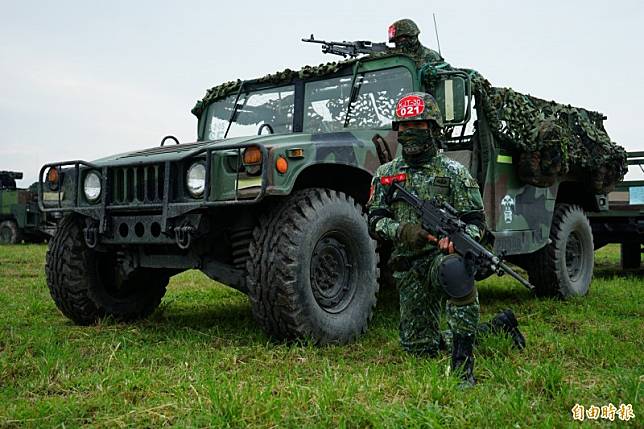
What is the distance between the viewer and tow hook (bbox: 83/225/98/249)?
462cm

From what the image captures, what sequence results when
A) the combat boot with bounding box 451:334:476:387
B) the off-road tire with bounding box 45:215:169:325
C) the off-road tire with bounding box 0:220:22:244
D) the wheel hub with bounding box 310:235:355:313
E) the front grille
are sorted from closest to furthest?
the combat boot with bounding box 451:334:476:387
the wheel hub with bounding box 310:235:355:313
the front grille
the off-road tire with bounding box 45:215:169:325
the off-road tire with bounding box 0:220:22:244

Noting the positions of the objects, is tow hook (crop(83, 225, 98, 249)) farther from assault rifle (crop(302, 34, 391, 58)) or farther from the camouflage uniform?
assault rifle (crop(302, 34, 391, 58))

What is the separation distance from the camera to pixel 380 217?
3830mm

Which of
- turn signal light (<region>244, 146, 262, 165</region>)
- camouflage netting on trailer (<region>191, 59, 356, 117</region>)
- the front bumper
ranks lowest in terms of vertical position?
the front bumper

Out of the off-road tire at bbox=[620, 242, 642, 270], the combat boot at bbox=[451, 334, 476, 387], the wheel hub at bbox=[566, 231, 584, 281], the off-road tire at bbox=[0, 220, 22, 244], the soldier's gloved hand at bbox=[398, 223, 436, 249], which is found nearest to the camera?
the combat boot at bbox=[451, 334, 476, 387]

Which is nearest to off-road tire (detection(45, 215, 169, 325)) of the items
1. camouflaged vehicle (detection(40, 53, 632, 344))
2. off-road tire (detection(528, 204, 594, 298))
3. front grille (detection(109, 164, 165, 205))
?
camouflaged vehicle (detection(40, 53, 632, 344))

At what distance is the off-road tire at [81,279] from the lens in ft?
16.0

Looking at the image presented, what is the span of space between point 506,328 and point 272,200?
1543 mm

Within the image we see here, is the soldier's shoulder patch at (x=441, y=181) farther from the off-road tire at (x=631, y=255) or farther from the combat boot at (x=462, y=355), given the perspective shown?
the off-road tire at (x=631, y=255)

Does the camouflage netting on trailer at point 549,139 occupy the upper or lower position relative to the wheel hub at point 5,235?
upper

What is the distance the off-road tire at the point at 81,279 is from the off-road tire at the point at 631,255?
734 centimetres

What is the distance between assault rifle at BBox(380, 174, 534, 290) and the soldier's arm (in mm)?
150

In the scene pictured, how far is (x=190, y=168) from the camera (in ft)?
14.0

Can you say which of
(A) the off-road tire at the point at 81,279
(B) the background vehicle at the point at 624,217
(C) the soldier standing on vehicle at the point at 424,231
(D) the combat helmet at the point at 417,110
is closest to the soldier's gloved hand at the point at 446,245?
(C) the soldier standing on vehicle at the point at 424,231
